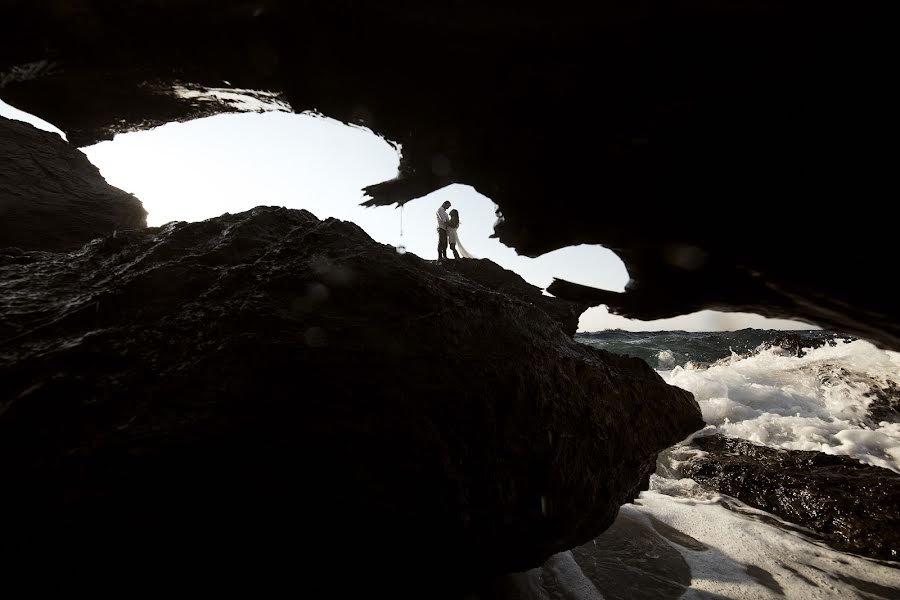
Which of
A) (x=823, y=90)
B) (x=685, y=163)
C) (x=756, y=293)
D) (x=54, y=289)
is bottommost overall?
(x=54, y=289)

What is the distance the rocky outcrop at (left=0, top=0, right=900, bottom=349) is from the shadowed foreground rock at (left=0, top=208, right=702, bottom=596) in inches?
33.9

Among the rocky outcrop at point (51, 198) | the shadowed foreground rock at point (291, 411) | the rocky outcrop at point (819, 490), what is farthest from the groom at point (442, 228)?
the rocky outcrop at point (819, 490)

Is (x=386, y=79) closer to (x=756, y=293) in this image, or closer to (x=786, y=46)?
(x=786, y=46)

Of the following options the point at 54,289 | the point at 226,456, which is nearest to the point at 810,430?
the point at 226,456

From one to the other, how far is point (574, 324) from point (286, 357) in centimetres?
427

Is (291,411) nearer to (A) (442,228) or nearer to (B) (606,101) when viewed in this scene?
(B) (606,101)

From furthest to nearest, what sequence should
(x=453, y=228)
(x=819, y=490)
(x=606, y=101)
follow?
(x=453, y=228), (x=819, y=490), (x=606, y=101)

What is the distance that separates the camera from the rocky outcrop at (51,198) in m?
4.10

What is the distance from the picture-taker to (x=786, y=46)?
156 centimetres

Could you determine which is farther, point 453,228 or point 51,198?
point 453,228

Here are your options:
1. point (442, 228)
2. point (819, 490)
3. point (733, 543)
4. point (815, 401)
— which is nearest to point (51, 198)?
point (442, 228)

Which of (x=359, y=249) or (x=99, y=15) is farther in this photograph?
(x=359, y=249)

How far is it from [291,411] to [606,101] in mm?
2321

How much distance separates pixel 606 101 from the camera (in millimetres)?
1962
